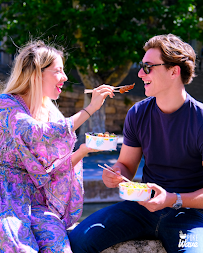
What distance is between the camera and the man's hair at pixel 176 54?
238cm

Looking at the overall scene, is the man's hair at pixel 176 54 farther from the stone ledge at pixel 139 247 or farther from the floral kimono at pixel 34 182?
the stone ledge at pixel 139 247

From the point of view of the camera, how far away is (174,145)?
7.54 ft

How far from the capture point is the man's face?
7.88 ft

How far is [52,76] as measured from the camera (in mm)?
2590

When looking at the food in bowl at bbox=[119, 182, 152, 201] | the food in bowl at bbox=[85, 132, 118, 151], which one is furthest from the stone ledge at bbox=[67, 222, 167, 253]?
the food in bowl at bbox=[85, 132, 118, 151]

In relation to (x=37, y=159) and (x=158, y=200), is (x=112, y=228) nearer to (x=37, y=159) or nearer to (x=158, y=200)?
(x=158, y=200)

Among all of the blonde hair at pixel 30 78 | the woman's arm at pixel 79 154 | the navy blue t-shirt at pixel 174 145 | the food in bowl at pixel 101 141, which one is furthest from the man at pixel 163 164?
the blonde hair at pixel 30 78

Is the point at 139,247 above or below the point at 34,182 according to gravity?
below

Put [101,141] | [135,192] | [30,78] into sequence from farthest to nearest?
[30,78]
[101,141]
[135,192]

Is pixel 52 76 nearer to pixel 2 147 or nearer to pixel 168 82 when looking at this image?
pixel 2 147

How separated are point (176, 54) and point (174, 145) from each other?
68 centimetres

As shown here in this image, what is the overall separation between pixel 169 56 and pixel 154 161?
791mm

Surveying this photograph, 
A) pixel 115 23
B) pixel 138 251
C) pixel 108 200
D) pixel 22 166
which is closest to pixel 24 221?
pixel 22 166

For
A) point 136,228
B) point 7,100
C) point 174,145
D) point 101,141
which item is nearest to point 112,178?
point 101,141
